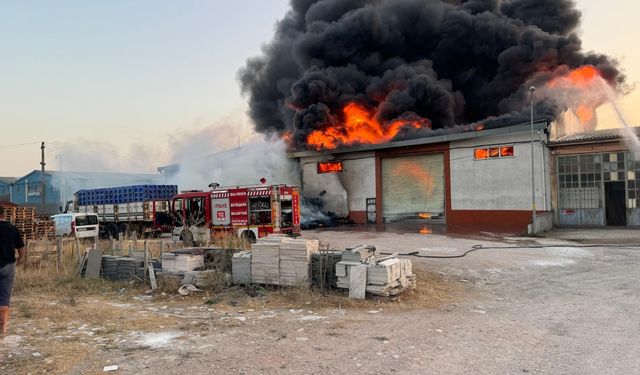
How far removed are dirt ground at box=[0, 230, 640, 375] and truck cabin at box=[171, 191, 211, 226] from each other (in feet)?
26.8

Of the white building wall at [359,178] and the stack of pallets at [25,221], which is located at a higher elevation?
the white building wall at [359,178]

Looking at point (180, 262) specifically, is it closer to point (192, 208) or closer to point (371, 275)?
point (371, 275)

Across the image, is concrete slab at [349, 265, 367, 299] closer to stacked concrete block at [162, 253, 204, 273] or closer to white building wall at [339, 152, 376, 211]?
stacked concrete block at [162, 253, 204, 273]

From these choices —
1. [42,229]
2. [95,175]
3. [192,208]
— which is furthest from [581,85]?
[95,175]

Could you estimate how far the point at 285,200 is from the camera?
16391 millimetres

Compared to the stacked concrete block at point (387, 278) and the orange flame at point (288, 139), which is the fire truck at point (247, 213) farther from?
the orange flame at point (288, 139)

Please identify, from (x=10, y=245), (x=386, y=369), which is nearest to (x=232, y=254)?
(x=10, y=245)

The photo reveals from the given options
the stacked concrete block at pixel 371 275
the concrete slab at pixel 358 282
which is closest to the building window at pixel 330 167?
the stacked concrete block at pixel 371 275

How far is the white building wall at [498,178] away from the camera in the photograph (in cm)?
2138

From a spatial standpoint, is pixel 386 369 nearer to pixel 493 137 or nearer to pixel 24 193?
pixel 493 137

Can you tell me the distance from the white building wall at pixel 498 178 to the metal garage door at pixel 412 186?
3.48 feet

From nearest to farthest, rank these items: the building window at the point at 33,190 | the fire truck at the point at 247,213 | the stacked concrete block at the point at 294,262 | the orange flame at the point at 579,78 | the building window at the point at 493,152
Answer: the stacked concrete block at the point at 294,262 < the fire truck at the point at 247,213 < the building window at the point at 493,152 < the orange flame at the point at 579,78 < the building window at the point at 33,190

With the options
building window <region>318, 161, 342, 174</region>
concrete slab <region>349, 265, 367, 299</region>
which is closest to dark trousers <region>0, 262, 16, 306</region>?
concrete slab <region>349, 265, 367, 299</region>

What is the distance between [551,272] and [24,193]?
Result: 2247 inches
